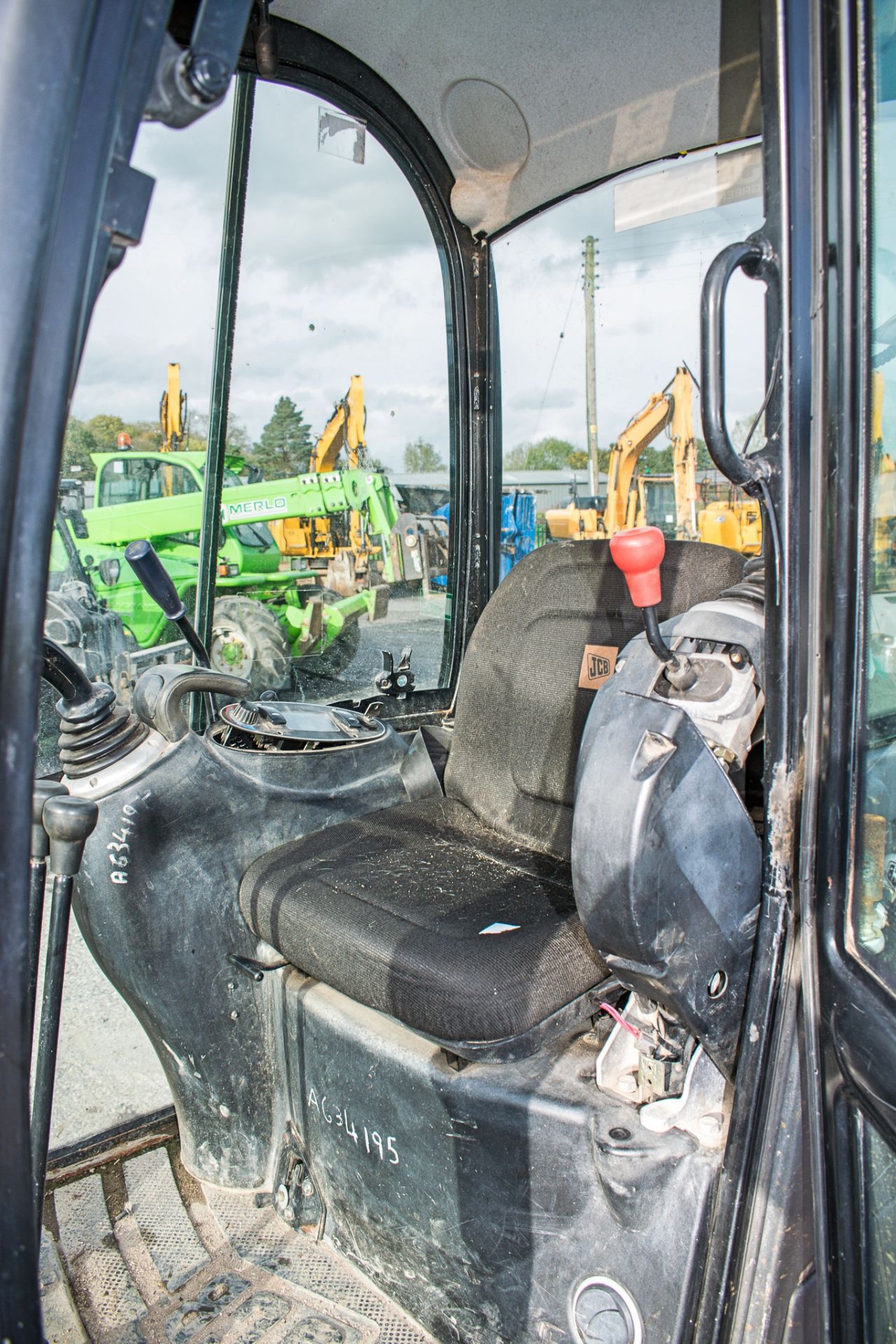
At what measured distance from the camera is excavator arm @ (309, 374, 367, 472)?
88.0 inches

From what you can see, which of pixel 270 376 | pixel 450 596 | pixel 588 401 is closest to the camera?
pixel 270 376

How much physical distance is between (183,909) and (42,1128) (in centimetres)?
75

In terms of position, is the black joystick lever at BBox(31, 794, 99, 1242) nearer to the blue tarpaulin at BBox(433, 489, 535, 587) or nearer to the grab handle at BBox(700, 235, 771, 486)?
the grab handle at BBox(700, 235, 771, 486)

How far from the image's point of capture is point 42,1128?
77cm

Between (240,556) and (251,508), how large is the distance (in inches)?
5.7

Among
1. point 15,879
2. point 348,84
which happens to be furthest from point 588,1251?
point 348,84

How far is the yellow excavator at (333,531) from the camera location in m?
2.31

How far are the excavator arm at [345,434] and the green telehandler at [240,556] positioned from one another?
45 mm

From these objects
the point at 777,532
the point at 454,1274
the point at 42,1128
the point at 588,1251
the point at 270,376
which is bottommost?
the point at 454,1274

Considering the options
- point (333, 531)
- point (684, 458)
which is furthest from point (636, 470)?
point (333, 531)

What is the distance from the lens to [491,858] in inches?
64.2

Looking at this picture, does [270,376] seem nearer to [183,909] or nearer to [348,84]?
[348,84]

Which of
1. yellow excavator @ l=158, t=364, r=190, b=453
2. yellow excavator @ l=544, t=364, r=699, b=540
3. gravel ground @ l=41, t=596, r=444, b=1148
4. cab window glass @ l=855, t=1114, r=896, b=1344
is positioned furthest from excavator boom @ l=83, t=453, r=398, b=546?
yellow excavator @ l=544, t=364, r=699, b=540

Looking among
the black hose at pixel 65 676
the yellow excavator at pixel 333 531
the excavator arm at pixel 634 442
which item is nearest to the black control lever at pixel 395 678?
the yellow excavator at pixel 333 531
